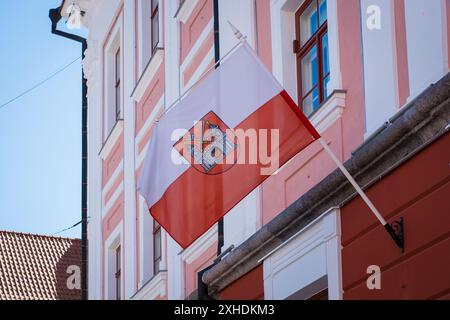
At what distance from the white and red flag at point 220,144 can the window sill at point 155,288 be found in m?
5.25

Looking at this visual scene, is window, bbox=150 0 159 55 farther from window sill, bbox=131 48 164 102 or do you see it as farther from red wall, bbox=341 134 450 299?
red wall, bbox=341 134 450 299

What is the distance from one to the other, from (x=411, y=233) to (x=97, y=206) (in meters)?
12.5

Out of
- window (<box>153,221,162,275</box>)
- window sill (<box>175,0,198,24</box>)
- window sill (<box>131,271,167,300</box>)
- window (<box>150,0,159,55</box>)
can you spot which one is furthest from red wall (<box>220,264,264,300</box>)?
window (<box>150,0,159,55</box>)

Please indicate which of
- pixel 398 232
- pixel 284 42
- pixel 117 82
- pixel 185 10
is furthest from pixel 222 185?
pixel 117 82

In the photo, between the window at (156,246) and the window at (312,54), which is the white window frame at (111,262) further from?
the window at (312,54)

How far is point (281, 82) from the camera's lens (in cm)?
1444

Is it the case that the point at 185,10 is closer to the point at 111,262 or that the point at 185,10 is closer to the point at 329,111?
the point at 111,262

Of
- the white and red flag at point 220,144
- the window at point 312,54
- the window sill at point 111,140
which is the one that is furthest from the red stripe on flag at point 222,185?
the window sill at point 111,140

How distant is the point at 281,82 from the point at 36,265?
22.9 m

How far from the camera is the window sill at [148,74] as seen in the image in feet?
64.3

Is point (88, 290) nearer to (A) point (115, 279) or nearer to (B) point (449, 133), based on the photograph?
(A) point (115, 279)

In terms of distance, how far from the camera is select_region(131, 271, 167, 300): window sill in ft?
61.0

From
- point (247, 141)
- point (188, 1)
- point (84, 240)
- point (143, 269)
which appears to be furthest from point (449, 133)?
point (84, 240)

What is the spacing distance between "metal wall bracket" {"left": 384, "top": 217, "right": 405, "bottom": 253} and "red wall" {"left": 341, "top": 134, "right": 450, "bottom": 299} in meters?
0.06
